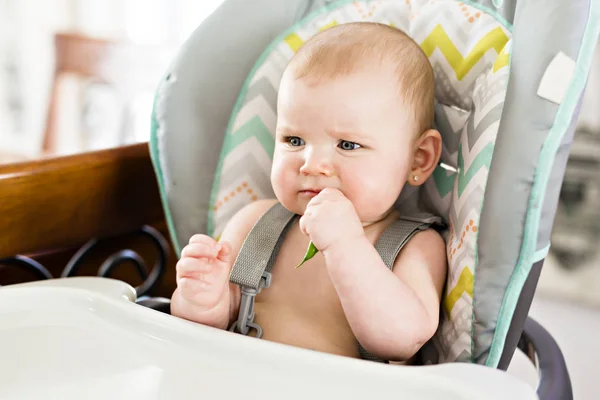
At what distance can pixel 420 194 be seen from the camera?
0.85m

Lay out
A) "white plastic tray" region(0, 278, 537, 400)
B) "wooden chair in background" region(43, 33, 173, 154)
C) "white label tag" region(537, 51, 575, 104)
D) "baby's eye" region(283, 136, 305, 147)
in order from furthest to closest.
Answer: "wooden chair in background" region(43, 33, 173, 154), "baby's eye" region(283, 136, 305, 147), "white label tag" region(537, 51, 575, 104), "white plastic tray" region(0, 278, 537, 400)

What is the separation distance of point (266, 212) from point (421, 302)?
0.23 metres

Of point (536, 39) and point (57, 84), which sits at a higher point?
point (536, 39)

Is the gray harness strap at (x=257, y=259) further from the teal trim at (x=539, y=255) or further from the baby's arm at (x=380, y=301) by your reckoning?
the teal trim at (x=539, y=255)

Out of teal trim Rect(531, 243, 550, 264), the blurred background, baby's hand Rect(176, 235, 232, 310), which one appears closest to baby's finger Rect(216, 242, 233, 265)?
baby's hand Rect(176, 235, 232, 310)

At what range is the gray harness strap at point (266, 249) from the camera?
0.74m

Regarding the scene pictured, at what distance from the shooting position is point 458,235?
734mm

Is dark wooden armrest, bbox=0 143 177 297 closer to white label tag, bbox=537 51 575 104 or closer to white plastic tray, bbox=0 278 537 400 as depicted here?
white plastic tray, bbox=0 278 537 400

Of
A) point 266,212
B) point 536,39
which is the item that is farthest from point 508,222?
point 266,212

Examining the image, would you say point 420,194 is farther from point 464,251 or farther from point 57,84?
point 57,84

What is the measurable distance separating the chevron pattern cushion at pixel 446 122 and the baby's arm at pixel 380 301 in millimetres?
49

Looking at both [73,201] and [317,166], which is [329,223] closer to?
[317,166]

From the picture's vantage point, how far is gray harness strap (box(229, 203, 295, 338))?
2.44 feet

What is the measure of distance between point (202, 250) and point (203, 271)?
0.08ft
